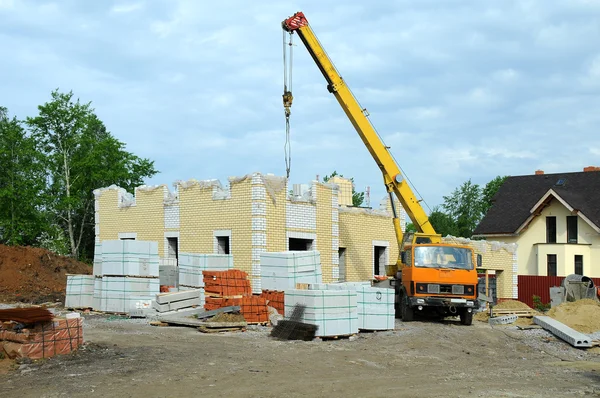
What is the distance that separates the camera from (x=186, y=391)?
10359 millimetres

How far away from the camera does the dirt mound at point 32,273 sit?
1081 inches

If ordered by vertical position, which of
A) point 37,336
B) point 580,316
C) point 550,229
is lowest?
point 580,316

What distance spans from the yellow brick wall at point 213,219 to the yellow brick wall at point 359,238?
5.04m

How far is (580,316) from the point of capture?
20.9 metres

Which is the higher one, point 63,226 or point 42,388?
point 63,226

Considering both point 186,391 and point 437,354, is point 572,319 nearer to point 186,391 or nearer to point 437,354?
point 437,354

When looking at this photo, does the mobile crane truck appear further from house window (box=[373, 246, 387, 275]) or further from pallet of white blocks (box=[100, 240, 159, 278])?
pallet of white blocks (box=[100, 240, 159, 278])

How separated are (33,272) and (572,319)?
22023 mm

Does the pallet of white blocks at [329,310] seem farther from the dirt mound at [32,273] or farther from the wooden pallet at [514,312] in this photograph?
the dirt mound at [32,273]

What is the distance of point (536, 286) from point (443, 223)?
2986 centimetres

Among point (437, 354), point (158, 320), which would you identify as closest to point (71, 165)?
point (158, 320)

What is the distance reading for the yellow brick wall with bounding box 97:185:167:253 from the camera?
87.7ft

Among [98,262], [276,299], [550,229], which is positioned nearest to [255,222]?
[276,299]

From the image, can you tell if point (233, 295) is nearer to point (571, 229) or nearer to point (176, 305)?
point (176, 305)
